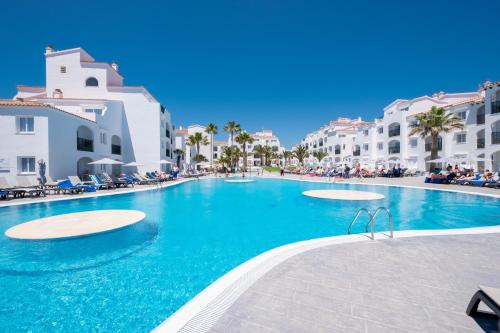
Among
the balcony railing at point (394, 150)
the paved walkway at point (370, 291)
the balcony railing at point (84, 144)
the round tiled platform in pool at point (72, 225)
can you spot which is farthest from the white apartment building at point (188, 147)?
the paved walkway at point (370, 291)

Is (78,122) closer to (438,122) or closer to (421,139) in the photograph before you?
(438,122)

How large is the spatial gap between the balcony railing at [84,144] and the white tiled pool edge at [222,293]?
23.2 m

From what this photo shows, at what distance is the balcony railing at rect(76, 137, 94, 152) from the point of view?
2146 centimetres

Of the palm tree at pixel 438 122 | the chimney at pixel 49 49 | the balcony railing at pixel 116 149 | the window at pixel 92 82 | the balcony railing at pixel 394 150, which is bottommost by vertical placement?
the balcony railing at pixel 116 149

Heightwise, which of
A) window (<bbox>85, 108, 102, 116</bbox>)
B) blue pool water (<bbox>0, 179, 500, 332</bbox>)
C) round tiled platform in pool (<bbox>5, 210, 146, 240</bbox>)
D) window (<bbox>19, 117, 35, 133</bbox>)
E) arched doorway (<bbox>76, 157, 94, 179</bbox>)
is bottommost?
blue pool water (<bbox>0, 179, 500, 332</bbox>)

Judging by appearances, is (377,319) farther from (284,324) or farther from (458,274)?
(458,274)

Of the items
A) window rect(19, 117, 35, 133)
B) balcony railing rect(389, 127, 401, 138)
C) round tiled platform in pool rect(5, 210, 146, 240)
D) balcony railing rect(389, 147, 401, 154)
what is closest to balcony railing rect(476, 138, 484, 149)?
balcony railing rect(389, 147, 401, 154)

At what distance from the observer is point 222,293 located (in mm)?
3664

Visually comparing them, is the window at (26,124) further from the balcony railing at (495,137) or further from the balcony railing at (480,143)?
the balcony railing at (480,143)

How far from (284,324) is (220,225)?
6.80m

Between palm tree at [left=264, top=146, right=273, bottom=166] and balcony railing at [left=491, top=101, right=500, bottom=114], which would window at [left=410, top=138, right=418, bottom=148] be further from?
palm tree at [left=264, top=146, right=273, bottom=166]

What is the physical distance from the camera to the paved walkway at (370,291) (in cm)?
291

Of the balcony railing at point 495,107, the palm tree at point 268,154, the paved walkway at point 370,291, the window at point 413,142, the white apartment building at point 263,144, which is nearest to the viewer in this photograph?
the paved walkway at point 370,291

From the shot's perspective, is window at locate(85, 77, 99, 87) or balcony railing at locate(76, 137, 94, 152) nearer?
balcony railing at locate(76, 137, 94, 152)
